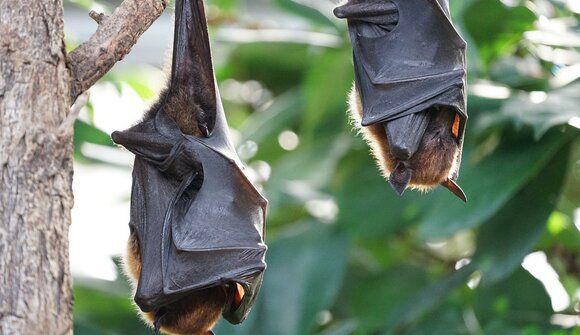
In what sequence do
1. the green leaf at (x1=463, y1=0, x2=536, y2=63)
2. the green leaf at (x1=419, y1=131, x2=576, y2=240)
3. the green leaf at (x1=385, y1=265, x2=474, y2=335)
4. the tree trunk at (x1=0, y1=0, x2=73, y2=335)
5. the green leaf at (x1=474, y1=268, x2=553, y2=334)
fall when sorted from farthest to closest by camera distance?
1. the green leaf at (x1=463, y1=0, x2=536, y2=63)
2. the green leaf at (x1=474, y1=268, x2=553, y2=334)
3. the green leaf at (x1=385, y1=265, x2=474, y2=335)
4. the green leaf at (x1=419, y1=131, x2=576, y2=240)
5. the tree trunk at (x1=0, y1=0, x2=73, y2=335)

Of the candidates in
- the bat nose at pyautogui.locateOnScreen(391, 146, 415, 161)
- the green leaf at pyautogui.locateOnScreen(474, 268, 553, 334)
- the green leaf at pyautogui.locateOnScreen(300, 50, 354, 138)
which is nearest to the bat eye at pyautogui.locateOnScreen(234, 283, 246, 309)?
the bat nose at pyautogui.locateOnScreen(391, 146, 415, 161)

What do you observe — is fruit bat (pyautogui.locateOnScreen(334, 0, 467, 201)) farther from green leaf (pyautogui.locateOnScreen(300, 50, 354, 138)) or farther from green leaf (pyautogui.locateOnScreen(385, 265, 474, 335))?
green leaf (pyautogui.locateOnScreen(300, 50, 354, 138))

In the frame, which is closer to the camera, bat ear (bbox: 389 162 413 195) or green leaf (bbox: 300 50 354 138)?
bat ear (bbox: 389 162 413 195)

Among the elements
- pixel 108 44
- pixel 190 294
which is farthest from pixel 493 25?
pixel 108 44

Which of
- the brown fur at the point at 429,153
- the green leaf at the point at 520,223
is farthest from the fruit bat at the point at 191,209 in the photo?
the green leaf at the point at 520,223

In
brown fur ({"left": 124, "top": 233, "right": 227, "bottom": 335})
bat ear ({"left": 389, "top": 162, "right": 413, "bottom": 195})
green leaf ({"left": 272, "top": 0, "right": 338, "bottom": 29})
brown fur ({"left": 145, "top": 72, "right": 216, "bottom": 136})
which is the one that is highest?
brown fur ({"left": 145, "top": 72, "right": 216, "bottom": 136})

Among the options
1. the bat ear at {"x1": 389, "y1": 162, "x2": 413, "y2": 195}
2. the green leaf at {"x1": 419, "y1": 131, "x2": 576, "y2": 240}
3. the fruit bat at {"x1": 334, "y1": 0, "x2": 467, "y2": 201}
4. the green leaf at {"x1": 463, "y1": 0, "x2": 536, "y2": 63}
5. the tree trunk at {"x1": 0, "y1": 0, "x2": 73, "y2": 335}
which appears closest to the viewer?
the tree trunk at {"x1": 0, "y1": 0, "x2": 73, "y2": 335}

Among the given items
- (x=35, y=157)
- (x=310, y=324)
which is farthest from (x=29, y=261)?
(x=310, y=324)

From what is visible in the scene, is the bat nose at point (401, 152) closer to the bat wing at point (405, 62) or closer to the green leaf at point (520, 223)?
the bat wing at point (405, 62)
